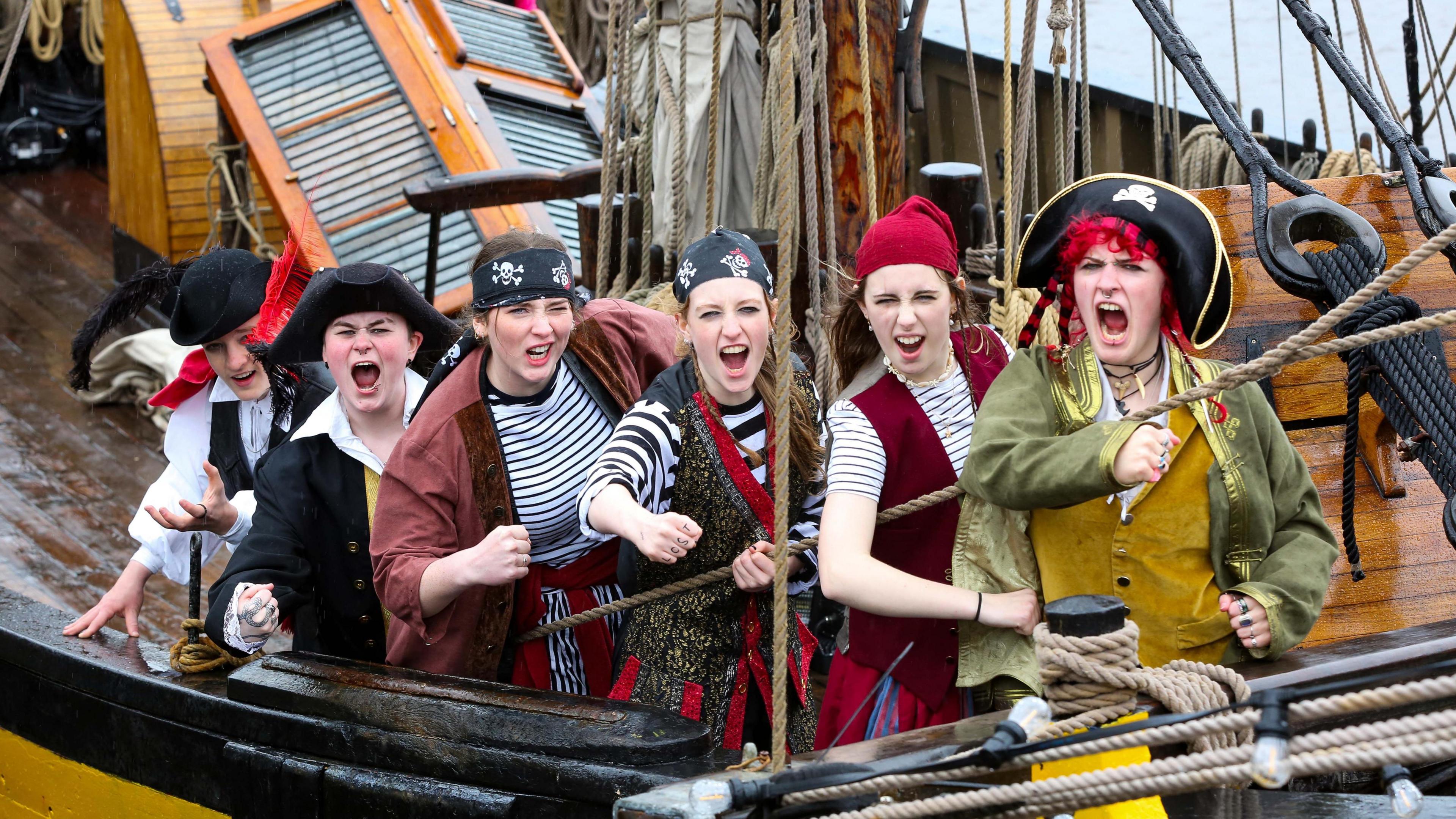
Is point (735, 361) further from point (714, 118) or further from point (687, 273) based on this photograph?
point (714, 118)

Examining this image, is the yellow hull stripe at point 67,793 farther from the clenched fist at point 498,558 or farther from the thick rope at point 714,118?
the thick rope at point 714,118

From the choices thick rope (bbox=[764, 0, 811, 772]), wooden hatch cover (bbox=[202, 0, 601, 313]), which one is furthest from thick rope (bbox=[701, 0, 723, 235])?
wooden hatch cover (bbox=[202, 0, 601, 313])

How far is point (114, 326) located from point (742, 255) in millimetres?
1841

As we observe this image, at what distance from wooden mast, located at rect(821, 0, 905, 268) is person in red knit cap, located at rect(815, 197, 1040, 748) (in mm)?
1653

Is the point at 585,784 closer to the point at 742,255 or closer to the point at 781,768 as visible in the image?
the point at 781,768

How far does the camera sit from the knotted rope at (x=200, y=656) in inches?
105

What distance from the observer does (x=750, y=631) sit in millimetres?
2461

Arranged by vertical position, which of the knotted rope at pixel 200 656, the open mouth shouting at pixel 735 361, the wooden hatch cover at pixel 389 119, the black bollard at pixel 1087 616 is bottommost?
the knotted rope at pixel 200 656

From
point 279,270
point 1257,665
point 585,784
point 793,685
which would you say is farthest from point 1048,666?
point 279,270

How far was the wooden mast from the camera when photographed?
3.91 meters

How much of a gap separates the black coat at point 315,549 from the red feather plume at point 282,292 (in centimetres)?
34

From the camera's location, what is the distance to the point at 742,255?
2.36 meters

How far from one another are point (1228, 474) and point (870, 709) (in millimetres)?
669

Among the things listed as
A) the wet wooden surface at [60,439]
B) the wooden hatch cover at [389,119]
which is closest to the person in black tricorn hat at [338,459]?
the wet wooden surface at [60,439]
